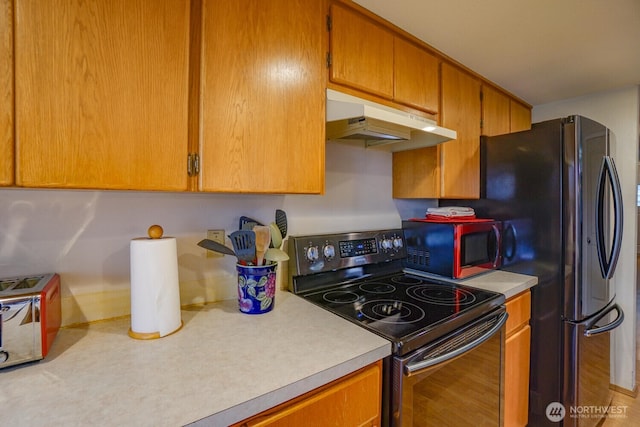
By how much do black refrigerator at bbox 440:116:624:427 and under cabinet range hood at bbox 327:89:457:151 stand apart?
0.59m

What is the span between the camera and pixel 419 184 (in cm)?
177

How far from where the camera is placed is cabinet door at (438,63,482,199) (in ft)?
5.55

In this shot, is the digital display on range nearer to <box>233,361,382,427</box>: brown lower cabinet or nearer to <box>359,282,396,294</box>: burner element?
<box>359,282,396,294</box>: burner element

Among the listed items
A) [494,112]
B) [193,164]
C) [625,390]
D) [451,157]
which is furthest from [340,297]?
[625,390]

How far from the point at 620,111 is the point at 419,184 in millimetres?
1708

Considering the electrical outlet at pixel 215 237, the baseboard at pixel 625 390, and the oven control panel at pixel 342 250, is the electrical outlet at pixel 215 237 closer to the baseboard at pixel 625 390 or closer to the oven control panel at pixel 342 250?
the oven control panel at pixel 342 250

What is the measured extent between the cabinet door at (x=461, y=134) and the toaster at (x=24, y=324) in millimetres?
1749

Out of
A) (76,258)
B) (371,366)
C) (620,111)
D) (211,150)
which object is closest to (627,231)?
(620,111)

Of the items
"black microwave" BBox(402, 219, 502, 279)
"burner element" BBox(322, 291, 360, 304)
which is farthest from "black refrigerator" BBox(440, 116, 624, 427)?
"burner element" BBox(322, 291, 360, 304)

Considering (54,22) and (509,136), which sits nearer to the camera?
(54,22)

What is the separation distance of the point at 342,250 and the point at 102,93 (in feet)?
3.69

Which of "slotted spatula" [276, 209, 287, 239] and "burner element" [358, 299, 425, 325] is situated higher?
"slotted spatula" [276, 209, 287, 239]

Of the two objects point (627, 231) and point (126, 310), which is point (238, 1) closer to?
point (126, 310)

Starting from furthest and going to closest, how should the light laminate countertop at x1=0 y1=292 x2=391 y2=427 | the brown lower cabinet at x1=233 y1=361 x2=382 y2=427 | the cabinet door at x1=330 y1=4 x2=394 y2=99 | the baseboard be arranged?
the baseboard, the cabinet door at x1=330 y1=4 x2=394 y2=99, the brown lower cabinet at x1=233 y1=361 x2=382 y2=427, the light laminate countertop at x1=0 y1=292 x2=391 y2=427
